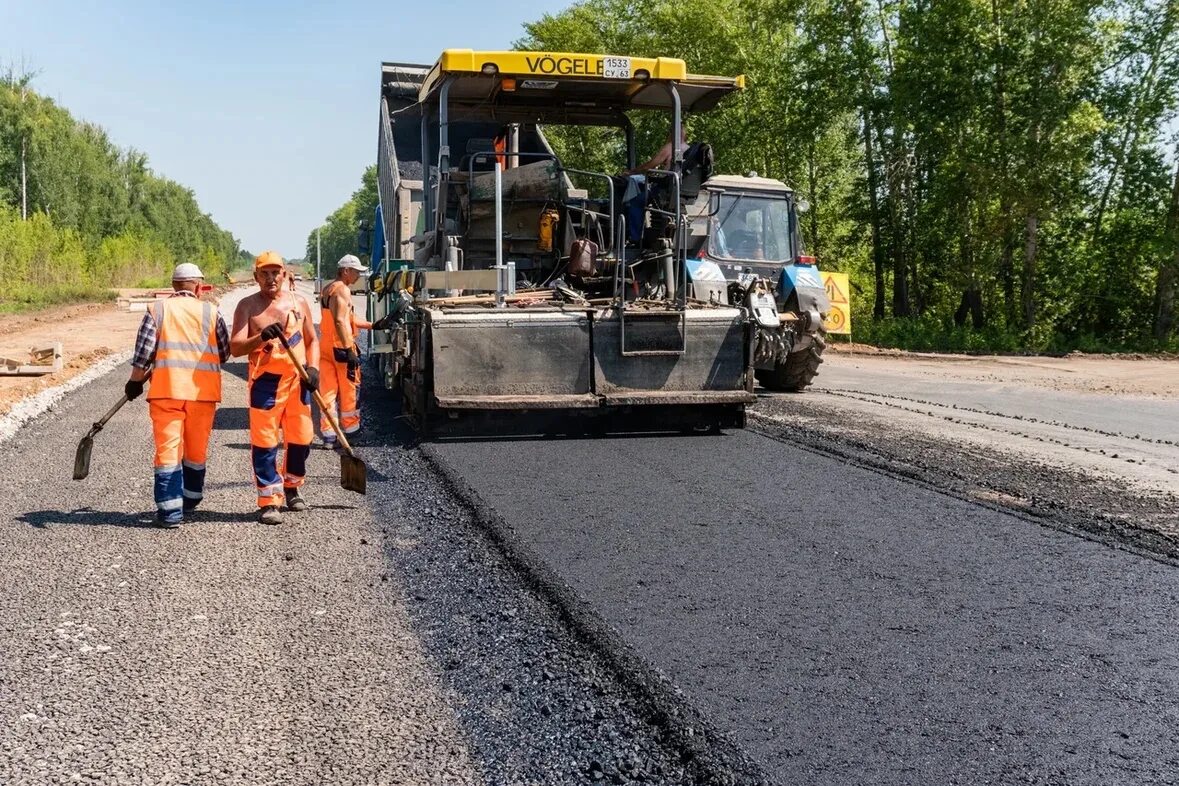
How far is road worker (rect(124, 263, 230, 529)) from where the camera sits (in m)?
5.25

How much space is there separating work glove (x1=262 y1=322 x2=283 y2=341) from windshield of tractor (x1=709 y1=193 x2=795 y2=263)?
23.6 ft

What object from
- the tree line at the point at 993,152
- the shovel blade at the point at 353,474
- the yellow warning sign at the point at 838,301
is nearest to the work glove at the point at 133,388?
the shovel blade at the point at 353,474

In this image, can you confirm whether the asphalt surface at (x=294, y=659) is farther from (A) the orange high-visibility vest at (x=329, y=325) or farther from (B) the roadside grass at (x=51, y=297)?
(B) the roadside grass at (x=51, y=297)

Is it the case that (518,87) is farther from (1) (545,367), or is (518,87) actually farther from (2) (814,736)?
(2) (814,736)

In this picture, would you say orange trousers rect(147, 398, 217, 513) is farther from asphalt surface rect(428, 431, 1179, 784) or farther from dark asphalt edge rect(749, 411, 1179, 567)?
dark asphalt edge rect(749, 411, 1179, 567)

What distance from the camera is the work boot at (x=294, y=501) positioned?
18.6ft

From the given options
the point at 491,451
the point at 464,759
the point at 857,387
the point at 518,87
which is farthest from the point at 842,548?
the point at 857,387

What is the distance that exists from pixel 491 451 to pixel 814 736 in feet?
15.1

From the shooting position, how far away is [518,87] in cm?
826

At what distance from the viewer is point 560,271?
862 cm

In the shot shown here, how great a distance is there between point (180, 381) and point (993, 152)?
57.9 feet

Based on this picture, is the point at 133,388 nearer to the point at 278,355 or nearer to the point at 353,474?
the point at 278,355

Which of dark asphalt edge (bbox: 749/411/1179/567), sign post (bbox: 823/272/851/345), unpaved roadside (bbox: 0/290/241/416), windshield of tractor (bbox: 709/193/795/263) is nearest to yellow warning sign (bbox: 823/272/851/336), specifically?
sign post (bbox: 823/272/851/345)

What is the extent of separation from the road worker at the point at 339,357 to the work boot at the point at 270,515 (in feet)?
7.18
